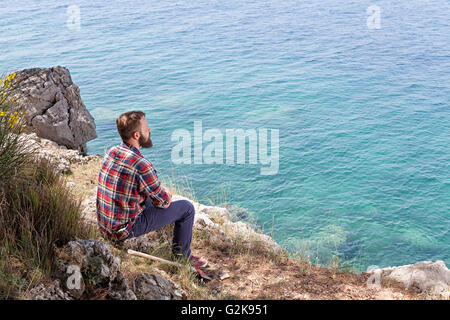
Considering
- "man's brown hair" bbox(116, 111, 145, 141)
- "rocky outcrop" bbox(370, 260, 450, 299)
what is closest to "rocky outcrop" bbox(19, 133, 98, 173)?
"man's brown hair" bbox(116, 111, 145, 141)

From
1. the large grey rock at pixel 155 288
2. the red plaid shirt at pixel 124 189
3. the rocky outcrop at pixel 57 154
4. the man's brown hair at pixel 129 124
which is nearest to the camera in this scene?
the large grey rock at pixel 155 288

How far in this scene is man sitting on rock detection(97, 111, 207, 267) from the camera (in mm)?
4375

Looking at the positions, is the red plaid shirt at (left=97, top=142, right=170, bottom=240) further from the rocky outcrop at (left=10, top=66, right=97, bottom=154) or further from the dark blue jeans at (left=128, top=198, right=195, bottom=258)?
the rocky outcrop at (left=10, top=66, right=97, bottom=154)

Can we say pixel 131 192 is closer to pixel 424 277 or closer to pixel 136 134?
pixel 136 134

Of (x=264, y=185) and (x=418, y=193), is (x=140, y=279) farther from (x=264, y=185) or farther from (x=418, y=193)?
(x=418, y=193)

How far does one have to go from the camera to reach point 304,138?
15.9 metres

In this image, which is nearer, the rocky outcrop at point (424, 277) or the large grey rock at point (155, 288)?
the large grey rock at point (155, 288)

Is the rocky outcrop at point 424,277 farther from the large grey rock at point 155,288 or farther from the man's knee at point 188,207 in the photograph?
the large grey rock at point 155,288

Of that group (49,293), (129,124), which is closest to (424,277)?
(129,124)

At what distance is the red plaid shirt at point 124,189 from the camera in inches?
172

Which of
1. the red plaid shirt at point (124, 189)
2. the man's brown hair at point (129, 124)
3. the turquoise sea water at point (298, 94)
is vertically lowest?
the turquoise sea water at point (298, 94)

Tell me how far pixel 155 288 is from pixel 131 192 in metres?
0.97

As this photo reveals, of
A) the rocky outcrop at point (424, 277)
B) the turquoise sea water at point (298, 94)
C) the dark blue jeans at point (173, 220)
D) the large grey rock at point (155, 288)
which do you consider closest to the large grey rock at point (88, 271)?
the large grey rock at point (155, 288)

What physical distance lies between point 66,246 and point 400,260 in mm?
8269
